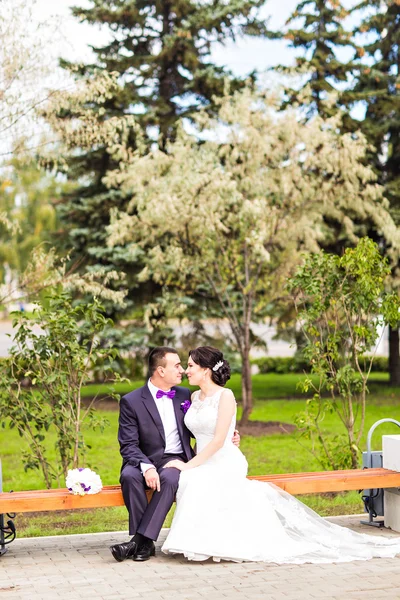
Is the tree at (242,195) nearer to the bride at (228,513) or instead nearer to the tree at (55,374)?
→ the tree at (55,374)

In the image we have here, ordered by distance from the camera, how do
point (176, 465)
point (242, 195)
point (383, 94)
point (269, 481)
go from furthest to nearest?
point (383, 94), point (242, 195), point (269, 481), point (176, 465)

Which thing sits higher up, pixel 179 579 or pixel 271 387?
pixel 271 387

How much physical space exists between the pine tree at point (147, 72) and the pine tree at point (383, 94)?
2640mm

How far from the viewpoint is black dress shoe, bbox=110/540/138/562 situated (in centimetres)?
614

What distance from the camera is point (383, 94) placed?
66.5ft

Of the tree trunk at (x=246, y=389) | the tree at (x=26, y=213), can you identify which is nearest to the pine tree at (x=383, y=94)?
the tree trunk at (x=246, y=389)

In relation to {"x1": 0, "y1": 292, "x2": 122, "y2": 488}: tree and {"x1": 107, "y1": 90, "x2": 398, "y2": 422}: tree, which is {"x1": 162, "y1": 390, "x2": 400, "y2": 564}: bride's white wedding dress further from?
{"x1": 107, "y1": 90, "x2": 398, "y2": 422}: tree

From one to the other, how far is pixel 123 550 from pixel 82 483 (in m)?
0.56

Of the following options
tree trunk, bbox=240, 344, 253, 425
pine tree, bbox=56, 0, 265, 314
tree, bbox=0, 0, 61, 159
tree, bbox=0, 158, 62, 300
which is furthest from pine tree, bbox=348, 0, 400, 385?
tree, bbox=0, 158, 62, 300

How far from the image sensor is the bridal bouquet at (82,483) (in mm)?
6359

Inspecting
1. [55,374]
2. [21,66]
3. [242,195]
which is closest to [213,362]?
[55,374]

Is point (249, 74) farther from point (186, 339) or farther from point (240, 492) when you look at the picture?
point (240, 492)

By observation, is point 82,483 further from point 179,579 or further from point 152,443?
point 179,579

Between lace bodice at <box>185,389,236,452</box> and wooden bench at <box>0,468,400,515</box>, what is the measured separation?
1.56 feet
